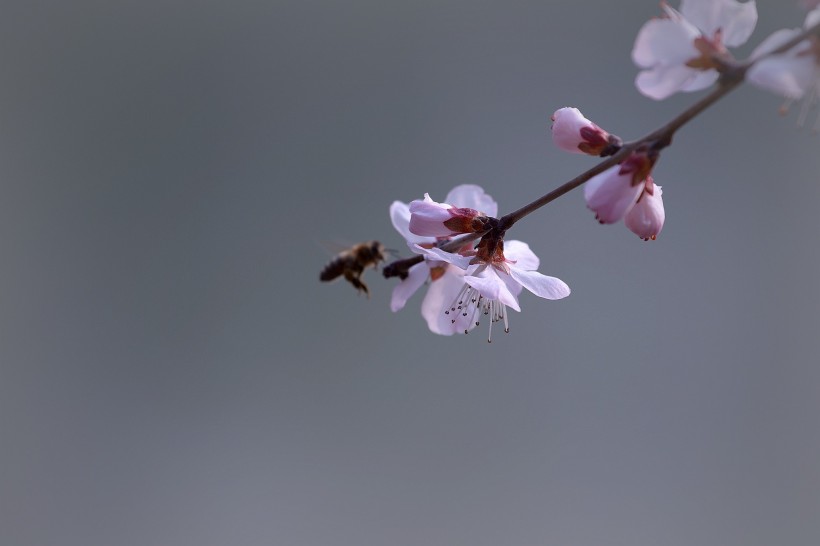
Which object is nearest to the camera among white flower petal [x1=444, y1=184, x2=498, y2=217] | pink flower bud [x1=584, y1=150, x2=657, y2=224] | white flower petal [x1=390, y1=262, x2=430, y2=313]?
pink flower bud [x1=584, y1=150, x2=657, y2=224]

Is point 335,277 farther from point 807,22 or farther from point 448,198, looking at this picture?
point 807,22

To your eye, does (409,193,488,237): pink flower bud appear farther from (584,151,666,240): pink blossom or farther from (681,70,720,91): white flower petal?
(681,70,720,91): white flower petal

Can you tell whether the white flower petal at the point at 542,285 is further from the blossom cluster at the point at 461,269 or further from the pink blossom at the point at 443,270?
the pink blossom at the point at 443,270

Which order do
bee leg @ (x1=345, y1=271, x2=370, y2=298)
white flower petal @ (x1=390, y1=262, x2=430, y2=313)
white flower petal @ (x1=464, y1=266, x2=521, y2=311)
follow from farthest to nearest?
bee leg @ (x1=345, y1=271, x2=370, y2=298) < white flower petal @ (x1=390, y1=262, x2=430, y2=313) < white flower petal @ (x1=464, y1=266, x2=521, y2=311)

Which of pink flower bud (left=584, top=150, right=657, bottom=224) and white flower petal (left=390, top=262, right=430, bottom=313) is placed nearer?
pink flower bud (left=584, top=150, right=657, bottom=224)

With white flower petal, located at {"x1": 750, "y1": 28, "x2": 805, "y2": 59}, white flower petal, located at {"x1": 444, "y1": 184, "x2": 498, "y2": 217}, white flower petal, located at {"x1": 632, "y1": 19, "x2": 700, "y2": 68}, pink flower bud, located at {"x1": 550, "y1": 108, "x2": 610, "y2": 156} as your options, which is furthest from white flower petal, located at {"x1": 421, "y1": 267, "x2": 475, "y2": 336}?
white flower petal, located at {"x1": 750, "y1": 28, "x2": 805, "y2": 59}

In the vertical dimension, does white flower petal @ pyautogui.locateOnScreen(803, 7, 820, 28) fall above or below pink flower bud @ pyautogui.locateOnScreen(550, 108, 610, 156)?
below

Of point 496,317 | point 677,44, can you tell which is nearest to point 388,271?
point 496,317

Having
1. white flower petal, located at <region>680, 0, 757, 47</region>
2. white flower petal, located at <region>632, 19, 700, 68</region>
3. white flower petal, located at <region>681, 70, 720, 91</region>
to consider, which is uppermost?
white flower petal, located at <region>680, 0, 757, 47</region>
